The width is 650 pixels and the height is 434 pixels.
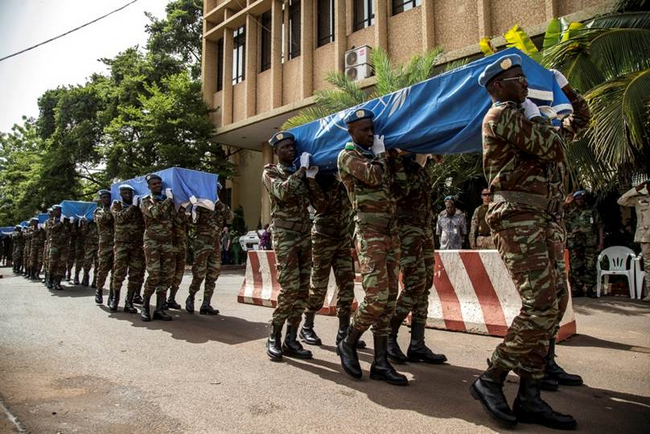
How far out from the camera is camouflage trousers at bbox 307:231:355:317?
14.7 feet

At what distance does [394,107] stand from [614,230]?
8883 mm

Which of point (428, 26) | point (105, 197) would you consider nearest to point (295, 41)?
point (428, 26)

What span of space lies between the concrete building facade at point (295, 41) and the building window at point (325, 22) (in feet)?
0.12

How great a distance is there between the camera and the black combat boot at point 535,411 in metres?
2.63

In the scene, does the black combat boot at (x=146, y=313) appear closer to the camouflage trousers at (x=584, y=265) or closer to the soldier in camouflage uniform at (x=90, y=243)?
the soldier in camouflage uniform at (x=90, y=243)

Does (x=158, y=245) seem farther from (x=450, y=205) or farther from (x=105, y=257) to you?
(x=450, y=205)

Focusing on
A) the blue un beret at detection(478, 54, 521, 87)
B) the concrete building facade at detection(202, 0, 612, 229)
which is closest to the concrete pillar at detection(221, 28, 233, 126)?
the concrete building facade at detection(202, 0, 612, 229)

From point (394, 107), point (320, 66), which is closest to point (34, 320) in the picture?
point (394, 107)

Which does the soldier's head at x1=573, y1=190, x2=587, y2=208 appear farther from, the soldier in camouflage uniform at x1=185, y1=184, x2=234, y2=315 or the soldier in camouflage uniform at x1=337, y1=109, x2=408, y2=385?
the soldier in camouflage uniform at x1=185, y1=184, x2=234, y2=315

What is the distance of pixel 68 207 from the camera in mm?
11008

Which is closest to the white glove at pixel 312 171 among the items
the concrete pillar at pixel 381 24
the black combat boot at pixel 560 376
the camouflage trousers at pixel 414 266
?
the camouflage trousers at pixel 414 266

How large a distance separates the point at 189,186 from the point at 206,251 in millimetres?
1069

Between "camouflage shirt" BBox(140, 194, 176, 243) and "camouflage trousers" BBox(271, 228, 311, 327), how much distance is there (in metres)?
2.84

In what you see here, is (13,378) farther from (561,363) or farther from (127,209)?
(561,363)
